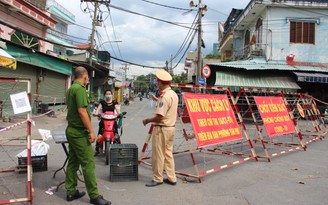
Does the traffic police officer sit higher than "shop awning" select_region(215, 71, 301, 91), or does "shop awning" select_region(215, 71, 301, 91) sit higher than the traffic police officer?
"shop awning" select_region(215, 71, 301, 91)

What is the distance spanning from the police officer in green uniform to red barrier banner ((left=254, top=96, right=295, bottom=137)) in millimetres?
5137

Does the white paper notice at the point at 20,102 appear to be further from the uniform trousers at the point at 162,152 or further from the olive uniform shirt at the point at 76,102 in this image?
the uniform trousers at the point at 162,152

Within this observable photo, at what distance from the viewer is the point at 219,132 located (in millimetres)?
6168

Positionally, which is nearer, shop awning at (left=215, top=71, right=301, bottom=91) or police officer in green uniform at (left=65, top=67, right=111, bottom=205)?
police officer in green uniform at (left=65, top=67, right=111, bottom=205)

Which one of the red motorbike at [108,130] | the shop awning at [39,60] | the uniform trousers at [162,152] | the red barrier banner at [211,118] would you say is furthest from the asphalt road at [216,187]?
the shop awning at [39,60]

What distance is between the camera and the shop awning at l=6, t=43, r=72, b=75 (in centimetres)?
1459

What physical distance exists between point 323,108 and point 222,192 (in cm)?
1758

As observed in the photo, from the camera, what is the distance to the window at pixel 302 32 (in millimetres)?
20109

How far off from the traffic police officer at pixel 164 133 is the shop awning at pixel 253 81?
12.8m

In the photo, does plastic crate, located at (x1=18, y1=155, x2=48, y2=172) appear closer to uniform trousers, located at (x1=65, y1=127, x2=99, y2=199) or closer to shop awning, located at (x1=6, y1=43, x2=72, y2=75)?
uniform trousers, located at (x1=65, y1=127, x2=99, y2=199)

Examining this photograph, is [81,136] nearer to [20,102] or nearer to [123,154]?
[20,102]

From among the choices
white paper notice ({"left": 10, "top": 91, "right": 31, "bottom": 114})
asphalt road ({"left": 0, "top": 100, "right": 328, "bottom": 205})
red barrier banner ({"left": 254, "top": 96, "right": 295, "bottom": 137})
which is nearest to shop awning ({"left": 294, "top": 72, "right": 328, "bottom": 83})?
red barrier banner ({"left": 254, "top": 96, "right": 295, "bottom": 137})

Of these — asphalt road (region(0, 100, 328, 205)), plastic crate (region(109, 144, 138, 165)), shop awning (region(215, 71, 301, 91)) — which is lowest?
asphalt road (region(0, 100, 328, 205))

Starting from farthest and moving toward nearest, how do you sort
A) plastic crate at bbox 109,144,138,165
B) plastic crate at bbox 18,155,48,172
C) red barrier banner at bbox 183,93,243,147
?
red barrier banner at bbox 183,93,243,147, plastic crate at bbox 18,155,48,172, plastic crate at bbox 109,144,138,165
